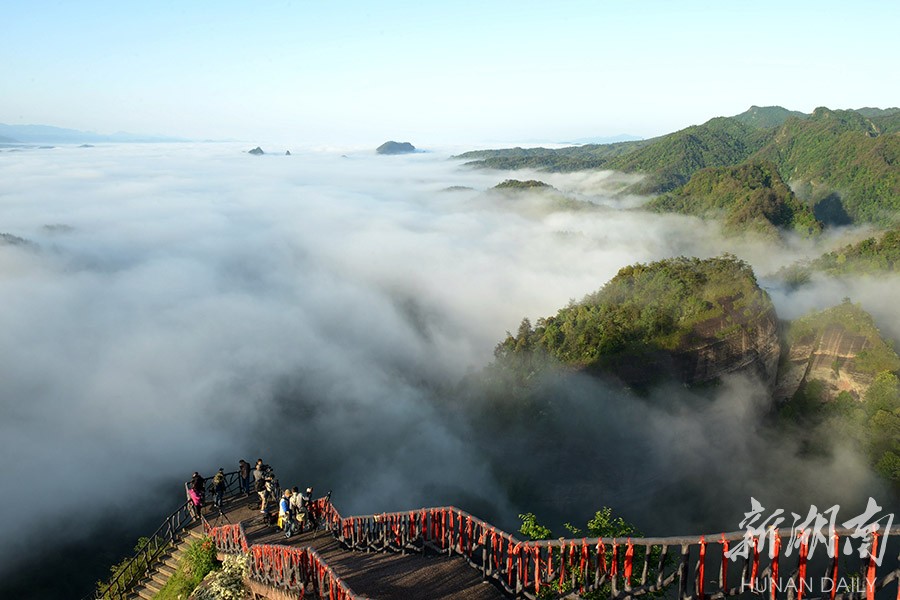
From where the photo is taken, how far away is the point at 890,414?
159 ft

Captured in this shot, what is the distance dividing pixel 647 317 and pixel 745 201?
88.4 metres

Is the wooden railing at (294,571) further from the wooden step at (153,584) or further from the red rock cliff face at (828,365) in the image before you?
the red rock cliff face at (828,365)

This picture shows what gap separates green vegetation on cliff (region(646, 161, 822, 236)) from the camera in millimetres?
119250

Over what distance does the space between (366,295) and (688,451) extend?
101741 mm

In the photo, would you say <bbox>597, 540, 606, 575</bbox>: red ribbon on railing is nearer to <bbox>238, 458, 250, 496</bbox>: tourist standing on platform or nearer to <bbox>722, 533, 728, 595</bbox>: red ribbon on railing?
<bbox>722, 533, 728, 595</bbox>: red ribbon on railing

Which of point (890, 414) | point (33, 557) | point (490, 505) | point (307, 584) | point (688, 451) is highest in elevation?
point (307, 584)

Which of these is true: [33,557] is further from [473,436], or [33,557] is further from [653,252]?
[653,252]

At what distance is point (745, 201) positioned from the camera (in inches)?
5022

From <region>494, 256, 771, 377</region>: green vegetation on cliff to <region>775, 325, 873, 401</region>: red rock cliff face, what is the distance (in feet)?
21.1

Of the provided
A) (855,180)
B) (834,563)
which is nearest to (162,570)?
(834,563)

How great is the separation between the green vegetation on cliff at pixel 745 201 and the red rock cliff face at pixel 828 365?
201ft

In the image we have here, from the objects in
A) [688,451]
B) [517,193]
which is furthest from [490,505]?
[517,193]

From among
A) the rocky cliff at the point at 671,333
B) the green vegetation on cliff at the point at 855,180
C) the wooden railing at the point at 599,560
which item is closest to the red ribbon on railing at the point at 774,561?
the wooden railing at the point at 599,560

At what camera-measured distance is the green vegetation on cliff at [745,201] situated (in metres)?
119
